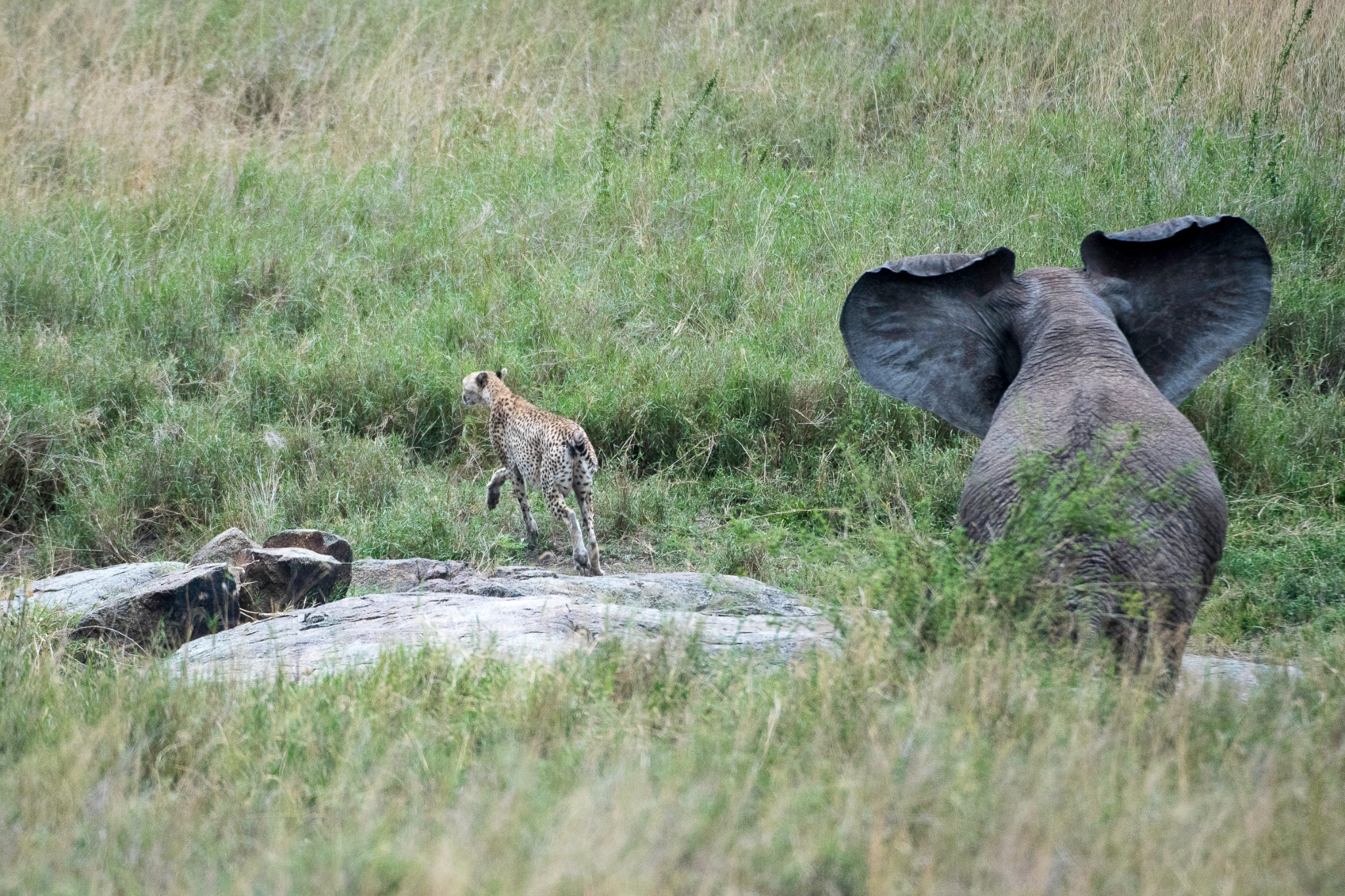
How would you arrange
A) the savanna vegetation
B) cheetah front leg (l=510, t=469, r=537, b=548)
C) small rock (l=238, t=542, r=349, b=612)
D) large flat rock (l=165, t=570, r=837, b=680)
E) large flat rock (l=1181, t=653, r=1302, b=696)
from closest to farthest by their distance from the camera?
the savanna vegetation < large flat rock (l=1181, t=653, r=1302, b=696) < large flat rock (l=165, t=570, r=837, b=680) < small rock (l=238, t=542, r=349, b=612) < cheetah front leg (l=510, t=469, r=537, b=548)

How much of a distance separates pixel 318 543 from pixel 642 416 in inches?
105

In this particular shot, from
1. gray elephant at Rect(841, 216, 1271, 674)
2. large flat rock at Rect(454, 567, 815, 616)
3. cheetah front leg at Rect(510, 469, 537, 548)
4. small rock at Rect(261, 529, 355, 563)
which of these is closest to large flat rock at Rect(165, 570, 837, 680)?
large flat rock at Rect(454, 567, 815, 616)

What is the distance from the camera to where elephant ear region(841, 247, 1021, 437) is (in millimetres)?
5422

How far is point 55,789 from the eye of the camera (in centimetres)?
327

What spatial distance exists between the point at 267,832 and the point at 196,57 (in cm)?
1154

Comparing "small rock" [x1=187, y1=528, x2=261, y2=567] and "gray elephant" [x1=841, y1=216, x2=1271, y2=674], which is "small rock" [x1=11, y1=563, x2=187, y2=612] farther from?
"gray elephant" [x1=841, y1=216, x2=1271, y2=674]

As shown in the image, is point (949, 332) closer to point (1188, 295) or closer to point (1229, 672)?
point (1188, 295)

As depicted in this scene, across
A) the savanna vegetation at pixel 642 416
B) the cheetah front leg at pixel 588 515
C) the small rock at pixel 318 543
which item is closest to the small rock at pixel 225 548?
the small rock at pixel 318 543

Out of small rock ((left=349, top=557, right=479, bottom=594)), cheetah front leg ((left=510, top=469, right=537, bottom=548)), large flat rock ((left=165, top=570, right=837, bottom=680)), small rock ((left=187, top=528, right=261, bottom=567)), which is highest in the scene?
large flat rock ((left=165, top=570, right=837, bottom=680))

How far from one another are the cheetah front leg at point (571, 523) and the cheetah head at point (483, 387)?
91cm

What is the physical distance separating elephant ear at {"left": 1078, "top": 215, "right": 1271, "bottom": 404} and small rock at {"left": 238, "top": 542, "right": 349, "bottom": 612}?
3.67 m

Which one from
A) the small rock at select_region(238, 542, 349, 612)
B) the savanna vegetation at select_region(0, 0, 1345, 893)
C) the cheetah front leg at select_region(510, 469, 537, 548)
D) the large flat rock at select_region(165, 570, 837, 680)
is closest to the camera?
the savanna vegetation at select_region(0, 0, 1345, 893)

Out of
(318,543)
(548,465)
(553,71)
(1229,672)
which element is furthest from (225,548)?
(553,71)

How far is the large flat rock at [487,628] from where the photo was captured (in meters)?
4.42
